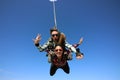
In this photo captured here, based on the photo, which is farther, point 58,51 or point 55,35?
point 58,51

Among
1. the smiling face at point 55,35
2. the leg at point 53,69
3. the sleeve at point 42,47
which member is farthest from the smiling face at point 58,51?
the leg at point 53,69

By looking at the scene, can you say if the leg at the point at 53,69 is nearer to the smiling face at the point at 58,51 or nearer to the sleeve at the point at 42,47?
the sleeve at the point at 42,47

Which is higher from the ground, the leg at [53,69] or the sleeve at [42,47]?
the sleeve at [42,47]

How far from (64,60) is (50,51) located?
2.63ft

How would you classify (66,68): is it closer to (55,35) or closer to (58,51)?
(58,51)

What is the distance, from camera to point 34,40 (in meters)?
10.3

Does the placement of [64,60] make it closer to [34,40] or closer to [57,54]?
[57,54]

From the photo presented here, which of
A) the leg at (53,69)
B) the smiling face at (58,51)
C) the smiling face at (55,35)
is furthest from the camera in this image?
the leg at (53,69)

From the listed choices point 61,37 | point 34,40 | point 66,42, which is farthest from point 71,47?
point 34,40

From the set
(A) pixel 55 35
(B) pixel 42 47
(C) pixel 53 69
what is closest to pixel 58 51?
(A) pixel 55 35

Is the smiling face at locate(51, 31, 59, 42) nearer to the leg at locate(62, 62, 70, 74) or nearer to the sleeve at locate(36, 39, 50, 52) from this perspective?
the sleeve at locate(36, 39, 50, 52)

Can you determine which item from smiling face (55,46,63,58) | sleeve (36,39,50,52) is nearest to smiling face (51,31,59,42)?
smiling face (55,46,63,58)

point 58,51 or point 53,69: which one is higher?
point 53,69

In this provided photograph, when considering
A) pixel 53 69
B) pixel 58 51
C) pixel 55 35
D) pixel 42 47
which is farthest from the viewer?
pixel 53 69
